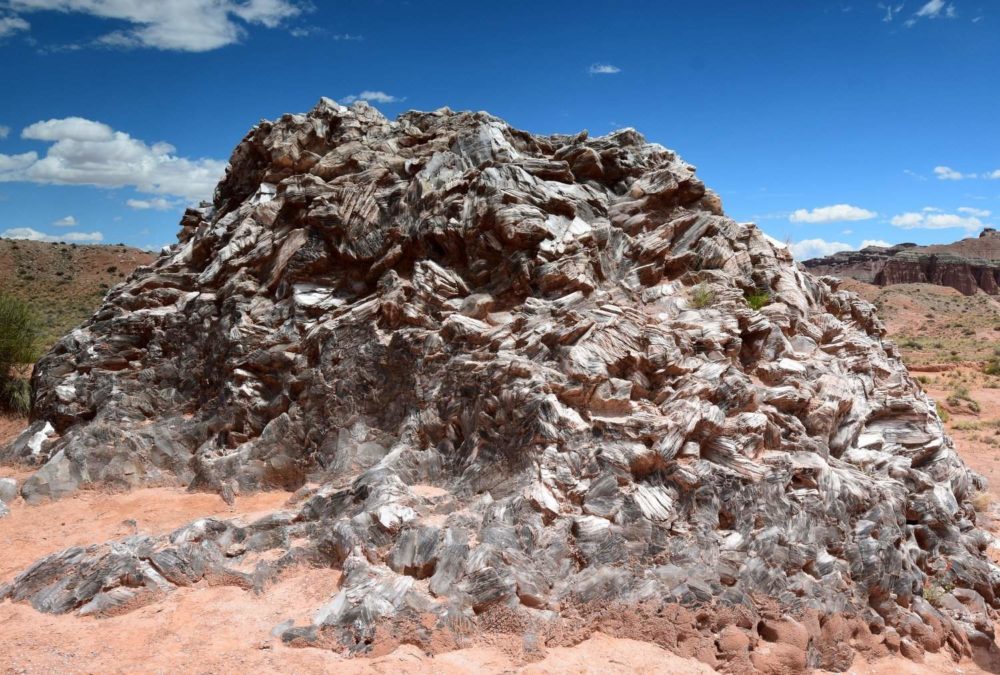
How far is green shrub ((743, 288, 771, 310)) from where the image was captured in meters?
11.6

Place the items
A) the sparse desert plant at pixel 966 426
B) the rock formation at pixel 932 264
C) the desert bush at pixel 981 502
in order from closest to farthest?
the desert bush at pixel 981 502 < the sparse desert plant at pixel 966 426 < the rock formation at pixel 932 264

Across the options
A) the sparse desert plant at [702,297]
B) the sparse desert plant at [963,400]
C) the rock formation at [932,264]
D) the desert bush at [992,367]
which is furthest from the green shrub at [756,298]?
the rock formation at [932,264]

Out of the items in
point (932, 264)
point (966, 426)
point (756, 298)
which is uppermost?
point (932, 264)

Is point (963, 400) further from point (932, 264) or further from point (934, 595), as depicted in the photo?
point (932, 264)

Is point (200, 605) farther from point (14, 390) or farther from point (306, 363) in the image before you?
point (14, 390)

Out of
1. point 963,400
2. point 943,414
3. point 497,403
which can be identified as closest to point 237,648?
point 497,403

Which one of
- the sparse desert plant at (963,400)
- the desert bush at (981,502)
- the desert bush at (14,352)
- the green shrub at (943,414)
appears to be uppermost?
the desert bush at (14,352)

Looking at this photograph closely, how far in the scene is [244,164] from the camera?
15883 millimetres

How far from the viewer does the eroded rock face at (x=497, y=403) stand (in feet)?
26.5

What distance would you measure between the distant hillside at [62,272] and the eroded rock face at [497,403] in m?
35.4

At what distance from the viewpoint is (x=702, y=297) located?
1105 centimetres

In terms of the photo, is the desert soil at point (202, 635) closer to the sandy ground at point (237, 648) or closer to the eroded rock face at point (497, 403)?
the sandy ground at point (237, 648)

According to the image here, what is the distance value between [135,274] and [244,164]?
3.63 meters

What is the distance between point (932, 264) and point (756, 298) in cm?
10873
